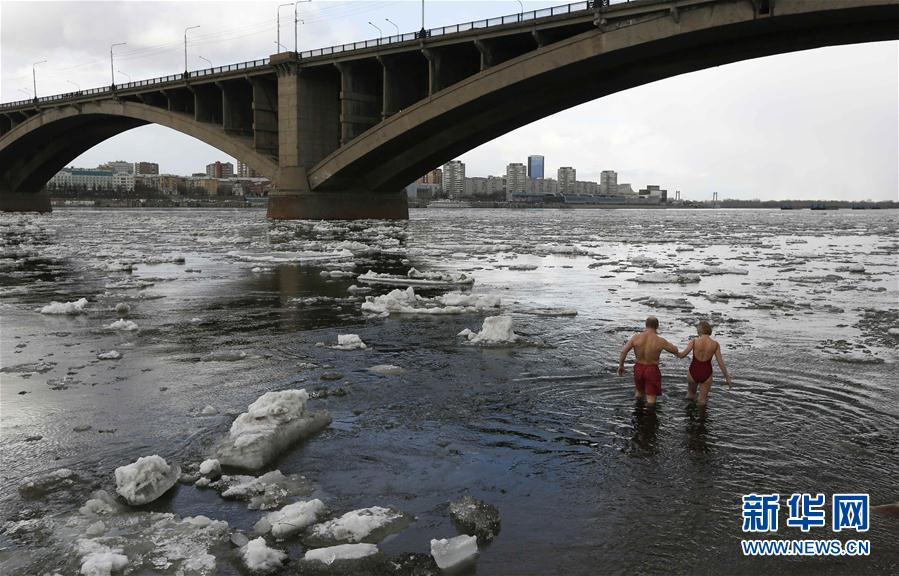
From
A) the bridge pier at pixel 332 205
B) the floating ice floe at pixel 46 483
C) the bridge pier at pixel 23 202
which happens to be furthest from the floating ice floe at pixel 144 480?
the bridge pier at pixel 23 202

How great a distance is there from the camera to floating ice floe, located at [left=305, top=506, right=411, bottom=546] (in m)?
4.09

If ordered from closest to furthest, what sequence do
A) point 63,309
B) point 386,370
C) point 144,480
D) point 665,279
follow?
1. point 144,480
2. point 386,370
3. point 63,309
4. point 665,279

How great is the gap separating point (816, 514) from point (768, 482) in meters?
0.45

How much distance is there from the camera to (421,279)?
15664mm

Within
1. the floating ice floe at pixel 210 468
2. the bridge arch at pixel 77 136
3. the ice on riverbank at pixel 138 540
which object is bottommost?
the ice on riverbank at pixel 138 540

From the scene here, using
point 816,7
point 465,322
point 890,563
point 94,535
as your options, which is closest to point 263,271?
point 465,322

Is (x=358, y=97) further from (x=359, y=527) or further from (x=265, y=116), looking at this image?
(x=359, y=527)

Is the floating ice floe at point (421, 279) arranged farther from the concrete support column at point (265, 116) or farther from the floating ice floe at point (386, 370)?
the concrete support column at point (265, 116)

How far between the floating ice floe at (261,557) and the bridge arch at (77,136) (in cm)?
5457

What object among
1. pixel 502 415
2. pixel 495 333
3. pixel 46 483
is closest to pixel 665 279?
pixel 495 333

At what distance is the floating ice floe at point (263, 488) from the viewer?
457cm

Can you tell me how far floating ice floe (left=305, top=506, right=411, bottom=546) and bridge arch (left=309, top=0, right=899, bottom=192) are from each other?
34903 mm

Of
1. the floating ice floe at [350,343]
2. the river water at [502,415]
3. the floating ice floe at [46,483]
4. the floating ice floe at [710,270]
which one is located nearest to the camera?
the river water at [502,415]

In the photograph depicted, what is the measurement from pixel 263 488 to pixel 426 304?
7880 mm
